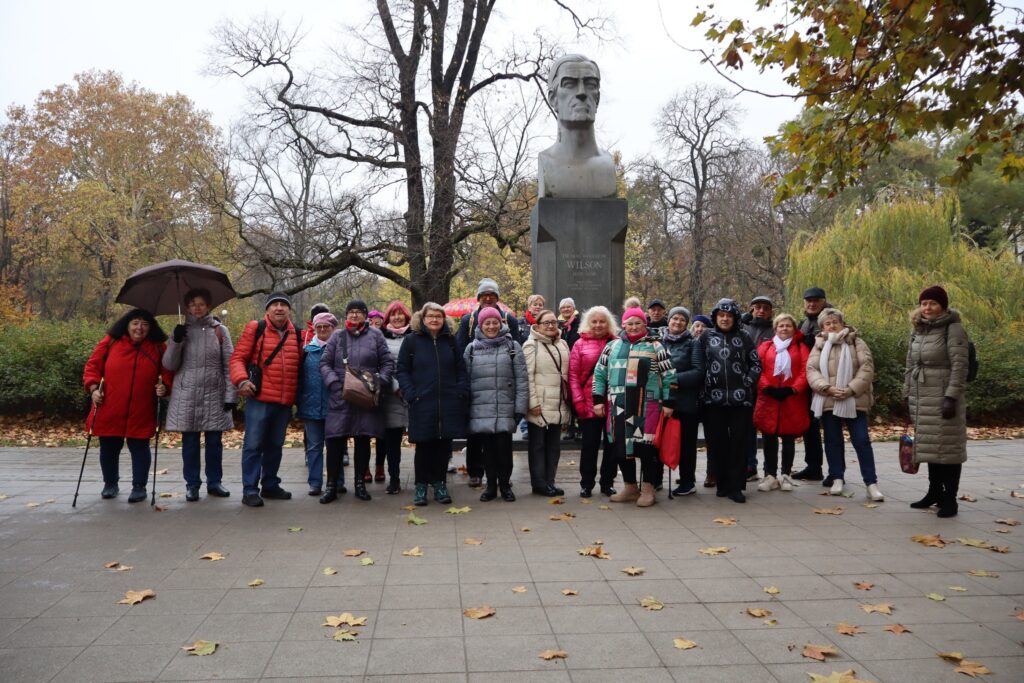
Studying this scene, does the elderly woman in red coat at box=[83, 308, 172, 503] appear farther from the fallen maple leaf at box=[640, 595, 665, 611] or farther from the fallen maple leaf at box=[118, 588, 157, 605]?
the fallen maple leaf at box=[640, 595, 665, 611]

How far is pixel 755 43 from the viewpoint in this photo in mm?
6012

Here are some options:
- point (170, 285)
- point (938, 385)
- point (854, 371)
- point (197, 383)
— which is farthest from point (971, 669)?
point (170, 285)

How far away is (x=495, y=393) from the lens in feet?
24.3

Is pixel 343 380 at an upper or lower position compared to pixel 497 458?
upper

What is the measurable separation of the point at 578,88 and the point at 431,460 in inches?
237

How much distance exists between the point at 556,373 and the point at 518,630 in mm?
3740

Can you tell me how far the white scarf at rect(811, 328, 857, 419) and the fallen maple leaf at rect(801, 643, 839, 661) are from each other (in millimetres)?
4249

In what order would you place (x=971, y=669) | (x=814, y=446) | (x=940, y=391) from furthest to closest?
(x=814, y=446), (x=940, y=391), (x=971, y=669)

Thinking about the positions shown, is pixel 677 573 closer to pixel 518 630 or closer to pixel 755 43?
pixel 518 630

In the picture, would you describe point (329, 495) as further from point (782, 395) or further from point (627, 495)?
point (782, 395)

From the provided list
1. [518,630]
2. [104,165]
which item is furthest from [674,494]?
[104,165]

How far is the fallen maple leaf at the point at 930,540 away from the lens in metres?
5.97

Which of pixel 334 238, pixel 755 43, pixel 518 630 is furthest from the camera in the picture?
pixel 334 238

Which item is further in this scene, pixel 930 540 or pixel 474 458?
pixel 474 458
